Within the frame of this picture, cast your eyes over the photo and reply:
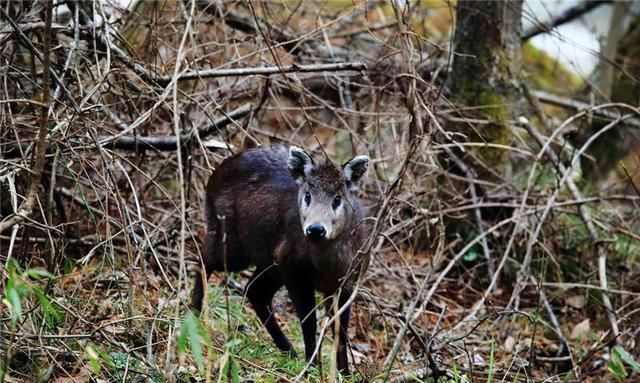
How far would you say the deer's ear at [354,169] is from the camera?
21.1 ft

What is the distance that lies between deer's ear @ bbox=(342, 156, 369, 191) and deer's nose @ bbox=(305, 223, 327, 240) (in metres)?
0.51

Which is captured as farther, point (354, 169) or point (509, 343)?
point (509, 343)

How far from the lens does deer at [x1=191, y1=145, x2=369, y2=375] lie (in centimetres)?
640

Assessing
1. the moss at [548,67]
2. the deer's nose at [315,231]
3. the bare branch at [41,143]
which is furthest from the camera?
the moss at [548,67]

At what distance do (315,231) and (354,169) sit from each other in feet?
1.93

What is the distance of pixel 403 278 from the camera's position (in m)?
8.65

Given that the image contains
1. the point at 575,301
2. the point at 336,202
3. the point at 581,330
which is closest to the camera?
the point at 336,202

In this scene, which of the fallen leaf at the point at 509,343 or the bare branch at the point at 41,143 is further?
the fallen leaf at the point at 509,343

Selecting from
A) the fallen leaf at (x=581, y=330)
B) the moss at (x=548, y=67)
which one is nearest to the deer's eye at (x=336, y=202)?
the fallen leaf at (x=581, y=330)

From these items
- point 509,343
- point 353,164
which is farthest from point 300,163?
point 509,343

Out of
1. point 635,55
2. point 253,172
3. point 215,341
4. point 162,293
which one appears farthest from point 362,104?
point 635,55

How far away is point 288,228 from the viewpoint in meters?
6.68

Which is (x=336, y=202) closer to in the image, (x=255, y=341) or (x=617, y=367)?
(x=255, y=341)

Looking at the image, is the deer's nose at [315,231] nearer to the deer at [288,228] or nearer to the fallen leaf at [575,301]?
the deer at [288,228]
